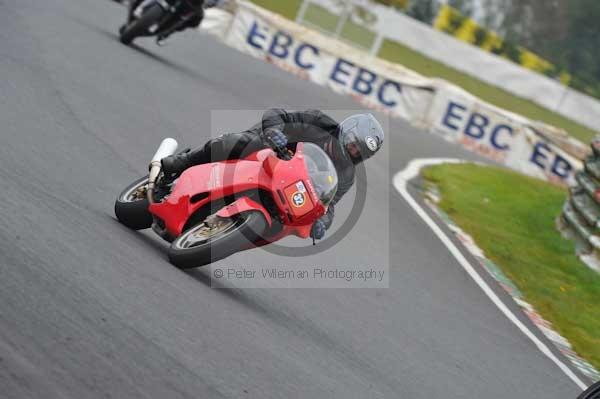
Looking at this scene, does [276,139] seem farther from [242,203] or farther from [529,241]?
[529,241]

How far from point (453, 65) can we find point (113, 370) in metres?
35.5

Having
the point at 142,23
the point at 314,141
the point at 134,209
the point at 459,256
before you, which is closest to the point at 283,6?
the point at 142,23

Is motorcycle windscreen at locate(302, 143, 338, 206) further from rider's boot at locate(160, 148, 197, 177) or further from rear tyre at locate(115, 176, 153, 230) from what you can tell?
rear tyre at locate(115, 176, 153, 230)

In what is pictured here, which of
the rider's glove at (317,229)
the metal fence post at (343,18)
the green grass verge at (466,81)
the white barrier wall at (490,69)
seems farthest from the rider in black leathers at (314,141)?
the white barrier wall at (490,69)

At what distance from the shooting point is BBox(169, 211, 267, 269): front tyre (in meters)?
6.94

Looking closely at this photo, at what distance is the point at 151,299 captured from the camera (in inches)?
236

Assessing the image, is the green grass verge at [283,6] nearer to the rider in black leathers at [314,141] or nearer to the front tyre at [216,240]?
the rider in black leathers at [314,141]

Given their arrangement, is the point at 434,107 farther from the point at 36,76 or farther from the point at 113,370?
the point at 113,370

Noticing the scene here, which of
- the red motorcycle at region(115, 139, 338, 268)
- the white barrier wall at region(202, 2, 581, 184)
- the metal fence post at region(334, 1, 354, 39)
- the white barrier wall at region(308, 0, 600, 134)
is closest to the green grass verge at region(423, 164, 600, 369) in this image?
the white barrier wall at region(202, 2, 581, 184)

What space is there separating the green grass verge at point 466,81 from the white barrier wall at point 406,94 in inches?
366

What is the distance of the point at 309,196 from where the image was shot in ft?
23.5

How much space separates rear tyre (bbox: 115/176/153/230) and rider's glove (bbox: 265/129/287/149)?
3.36 feet

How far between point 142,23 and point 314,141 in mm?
8844

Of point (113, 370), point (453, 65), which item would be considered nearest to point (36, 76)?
point (113, 370)
